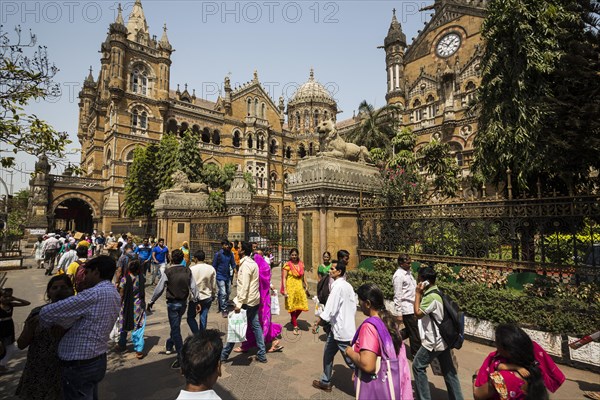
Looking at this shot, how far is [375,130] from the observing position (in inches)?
908

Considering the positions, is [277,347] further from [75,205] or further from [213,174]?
[75,205]

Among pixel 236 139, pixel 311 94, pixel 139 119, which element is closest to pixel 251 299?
pixel 139 119

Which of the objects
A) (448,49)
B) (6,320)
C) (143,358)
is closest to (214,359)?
(6,320)

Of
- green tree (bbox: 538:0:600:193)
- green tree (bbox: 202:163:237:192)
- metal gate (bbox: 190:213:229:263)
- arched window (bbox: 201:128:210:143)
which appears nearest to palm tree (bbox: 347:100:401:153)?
green tree (bbox: 202:163:237:192)

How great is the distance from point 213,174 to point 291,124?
23.4m

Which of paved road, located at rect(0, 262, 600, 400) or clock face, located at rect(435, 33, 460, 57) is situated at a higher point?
clock face, located at rect(435, 33, 460, 57)

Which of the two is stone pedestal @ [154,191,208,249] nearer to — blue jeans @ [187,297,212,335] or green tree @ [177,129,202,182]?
blue jeans @ [187,297,212,335]

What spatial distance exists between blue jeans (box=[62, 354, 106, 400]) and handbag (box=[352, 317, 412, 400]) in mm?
2428

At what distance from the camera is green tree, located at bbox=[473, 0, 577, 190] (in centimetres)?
897

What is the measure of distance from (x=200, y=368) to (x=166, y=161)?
89.0 feet

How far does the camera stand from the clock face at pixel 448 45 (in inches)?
1188

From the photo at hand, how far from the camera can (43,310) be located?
2.51 meters

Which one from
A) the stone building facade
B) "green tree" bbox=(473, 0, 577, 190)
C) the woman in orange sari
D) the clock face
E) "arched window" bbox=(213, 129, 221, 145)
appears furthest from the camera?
"arched window" bbox=(213, 129, 221, 145)

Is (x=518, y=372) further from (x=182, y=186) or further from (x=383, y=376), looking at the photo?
(x=182, y=186)
